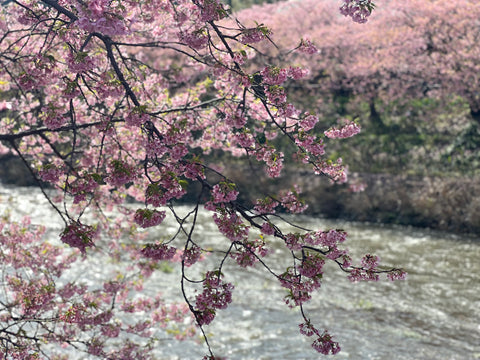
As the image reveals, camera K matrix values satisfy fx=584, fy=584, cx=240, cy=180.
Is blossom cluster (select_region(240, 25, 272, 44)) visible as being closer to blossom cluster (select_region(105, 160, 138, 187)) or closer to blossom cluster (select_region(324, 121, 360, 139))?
blossom cluster (select_region(324, 121, 360, 139))

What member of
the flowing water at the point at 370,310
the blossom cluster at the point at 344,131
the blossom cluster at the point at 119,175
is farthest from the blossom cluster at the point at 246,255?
the flowing water at the point at 370,310

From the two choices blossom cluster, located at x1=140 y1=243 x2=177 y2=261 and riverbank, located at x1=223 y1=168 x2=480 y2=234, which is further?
riverbank, located at x1=223 y1=168 x2=480 y2=234

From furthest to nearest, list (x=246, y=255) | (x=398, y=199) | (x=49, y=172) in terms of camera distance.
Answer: (x=398, y=199) < (x=49, y=172) < (x=246, y=255)

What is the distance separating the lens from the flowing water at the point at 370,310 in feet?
30.2

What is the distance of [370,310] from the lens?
10.8 meters

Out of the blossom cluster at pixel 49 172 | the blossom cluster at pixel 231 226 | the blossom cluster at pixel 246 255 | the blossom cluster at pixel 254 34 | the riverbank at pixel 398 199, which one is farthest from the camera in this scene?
the riverbank at pixel 398 199

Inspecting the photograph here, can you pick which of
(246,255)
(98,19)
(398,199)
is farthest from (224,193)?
(398,199)

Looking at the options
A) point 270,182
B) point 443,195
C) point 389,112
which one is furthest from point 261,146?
point 389,112

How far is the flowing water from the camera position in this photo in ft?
30.2

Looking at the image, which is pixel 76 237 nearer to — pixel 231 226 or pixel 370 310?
pixel 231 226

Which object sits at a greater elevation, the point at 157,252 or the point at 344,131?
the point at 344,131

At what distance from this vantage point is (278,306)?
11109 millimetres

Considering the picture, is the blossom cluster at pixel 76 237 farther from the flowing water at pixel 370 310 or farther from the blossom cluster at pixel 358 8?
the flowing water at pixel 370 310

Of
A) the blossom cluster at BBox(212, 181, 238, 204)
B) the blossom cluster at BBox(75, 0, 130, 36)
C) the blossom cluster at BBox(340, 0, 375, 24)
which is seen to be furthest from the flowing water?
the blossom cluster at BBox(75, 0, 130, 36)
